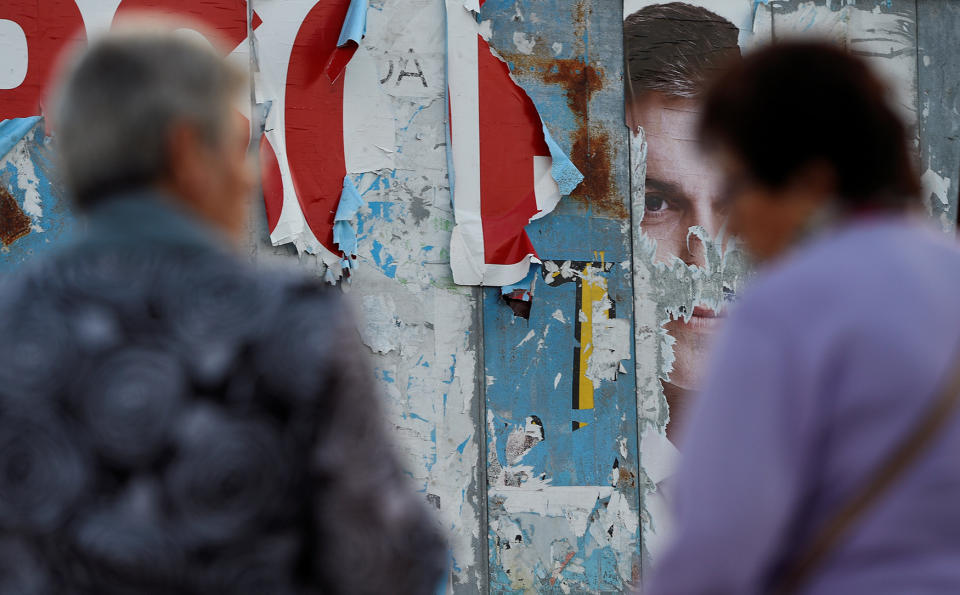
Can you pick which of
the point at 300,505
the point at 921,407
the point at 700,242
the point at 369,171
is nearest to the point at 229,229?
the point at 300,505

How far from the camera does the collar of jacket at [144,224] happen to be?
1.27 m

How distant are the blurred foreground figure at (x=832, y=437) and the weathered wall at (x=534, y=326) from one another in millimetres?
3751

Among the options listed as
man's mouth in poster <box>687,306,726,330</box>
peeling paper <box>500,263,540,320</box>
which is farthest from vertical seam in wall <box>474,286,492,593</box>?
man's mouth in poster <box>687,306,726,330</box>

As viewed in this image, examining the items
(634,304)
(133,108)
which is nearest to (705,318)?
(634,304)

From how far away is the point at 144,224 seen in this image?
1.27 m

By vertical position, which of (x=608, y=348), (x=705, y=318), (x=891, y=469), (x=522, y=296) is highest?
(x=891, y=469)

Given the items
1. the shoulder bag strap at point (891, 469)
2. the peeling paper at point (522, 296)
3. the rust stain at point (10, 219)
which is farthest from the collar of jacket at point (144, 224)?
the peeling paper at point (522, 296)

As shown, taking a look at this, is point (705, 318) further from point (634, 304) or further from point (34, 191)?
point (34, 191)

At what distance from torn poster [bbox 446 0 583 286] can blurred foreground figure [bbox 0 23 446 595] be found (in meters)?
3.68

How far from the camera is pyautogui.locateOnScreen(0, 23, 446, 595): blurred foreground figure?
1.19 metres

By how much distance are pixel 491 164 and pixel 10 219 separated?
2.28 meters

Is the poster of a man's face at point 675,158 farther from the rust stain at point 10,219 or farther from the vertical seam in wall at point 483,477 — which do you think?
the rust stain at point 10,219

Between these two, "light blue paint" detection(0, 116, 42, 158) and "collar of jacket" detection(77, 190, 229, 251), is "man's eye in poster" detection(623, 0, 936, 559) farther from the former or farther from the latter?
"collar of jacket" detection(77, 190, 229, 251)

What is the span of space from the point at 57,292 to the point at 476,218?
383 centimetres
